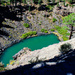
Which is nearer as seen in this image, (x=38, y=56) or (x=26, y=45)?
(x=38, y=56)

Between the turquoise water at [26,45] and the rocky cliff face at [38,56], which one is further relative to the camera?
A: the turquoise water at [26,45]

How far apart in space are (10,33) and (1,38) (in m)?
6.50

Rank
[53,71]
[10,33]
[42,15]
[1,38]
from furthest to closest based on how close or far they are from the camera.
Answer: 1. [42,15]
2. [10,33]
3. [1,38]
4. [53,71]

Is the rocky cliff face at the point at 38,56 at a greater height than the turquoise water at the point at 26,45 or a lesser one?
greater

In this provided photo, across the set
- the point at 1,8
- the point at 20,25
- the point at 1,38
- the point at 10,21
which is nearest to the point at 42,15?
the point at 20,25

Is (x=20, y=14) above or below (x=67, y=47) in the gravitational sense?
above

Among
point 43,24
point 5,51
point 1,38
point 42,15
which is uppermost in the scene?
point 42,15

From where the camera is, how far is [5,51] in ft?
122

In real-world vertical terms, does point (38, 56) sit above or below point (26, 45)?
above

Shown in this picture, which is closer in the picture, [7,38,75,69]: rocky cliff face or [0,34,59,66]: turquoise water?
[7,38,75,69]: rocky cliff face

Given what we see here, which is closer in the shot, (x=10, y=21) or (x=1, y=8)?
(x=10, y=21)

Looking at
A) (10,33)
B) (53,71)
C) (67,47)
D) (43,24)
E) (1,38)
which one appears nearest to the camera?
(53,71)

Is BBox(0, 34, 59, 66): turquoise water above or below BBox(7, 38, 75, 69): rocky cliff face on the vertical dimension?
below

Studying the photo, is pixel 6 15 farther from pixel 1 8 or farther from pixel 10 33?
pixel 10 33
